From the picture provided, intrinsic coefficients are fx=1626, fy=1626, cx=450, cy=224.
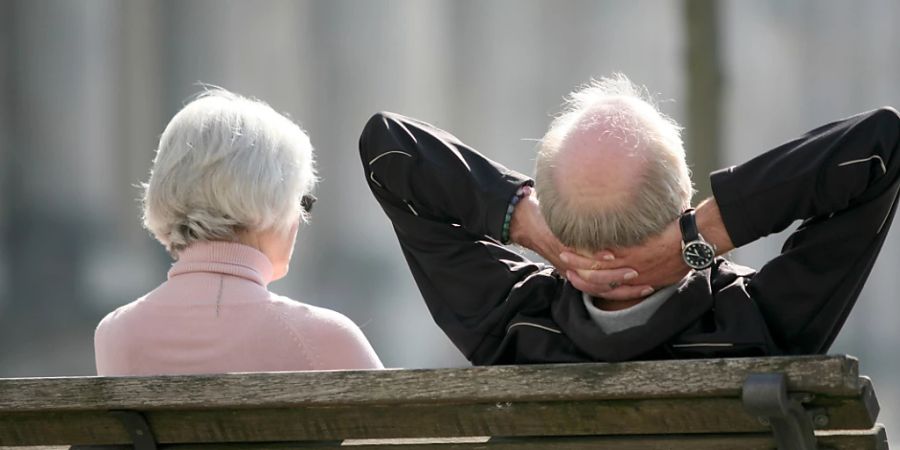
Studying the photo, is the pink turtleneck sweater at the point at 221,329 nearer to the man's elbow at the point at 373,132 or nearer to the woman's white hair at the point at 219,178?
the woman's white hair at the point at 219,178

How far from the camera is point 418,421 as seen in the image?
211 cm

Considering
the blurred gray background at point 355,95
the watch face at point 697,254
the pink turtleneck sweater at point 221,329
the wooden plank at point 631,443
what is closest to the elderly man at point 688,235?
the watch face at point 697,254

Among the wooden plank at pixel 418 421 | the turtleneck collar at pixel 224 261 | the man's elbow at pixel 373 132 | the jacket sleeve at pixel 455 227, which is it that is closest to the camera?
the wooden plank at pixel 418 421

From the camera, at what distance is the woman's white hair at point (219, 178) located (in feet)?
9.12

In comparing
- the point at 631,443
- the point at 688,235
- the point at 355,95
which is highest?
the point at 688,235

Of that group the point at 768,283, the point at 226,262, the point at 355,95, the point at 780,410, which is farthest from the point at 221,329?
the point at 355,95

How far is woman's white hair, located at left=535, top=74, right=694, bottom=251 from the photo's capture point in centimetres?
223

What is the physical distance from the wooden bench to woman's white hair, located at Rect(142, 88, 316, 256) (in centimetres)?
59

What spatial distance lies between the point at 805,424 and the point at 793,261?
386mm

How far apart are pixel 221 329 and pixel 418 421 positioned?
25.5 inches

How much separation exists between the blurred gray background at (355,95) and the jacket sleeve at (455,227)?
2.58m

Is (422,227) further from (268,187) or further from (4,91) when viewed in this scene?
(4,91)

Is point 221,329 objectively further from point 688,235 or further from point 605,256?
point 688,235

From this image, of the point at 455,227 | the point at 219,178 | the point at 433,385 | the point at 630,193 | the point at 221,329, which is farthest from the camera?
the point at 219,178
